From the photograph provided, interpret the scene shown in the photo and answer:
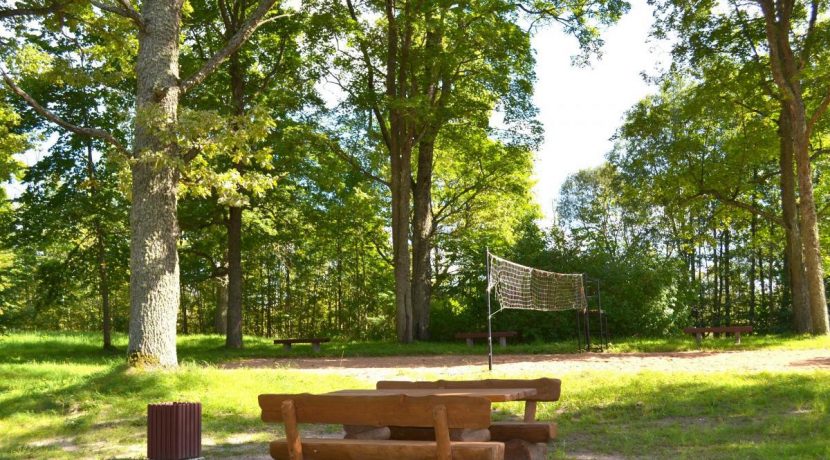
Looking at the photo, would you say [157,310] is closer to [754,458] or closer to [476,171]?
[754,458]

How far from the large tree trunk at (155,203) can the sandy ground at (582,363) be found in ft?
11.7

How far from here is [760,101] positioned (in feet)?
76.0

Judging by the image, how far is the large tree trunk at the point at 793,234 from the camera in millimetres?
20984

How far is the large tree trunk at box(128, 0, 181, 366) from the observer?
38.7 feet

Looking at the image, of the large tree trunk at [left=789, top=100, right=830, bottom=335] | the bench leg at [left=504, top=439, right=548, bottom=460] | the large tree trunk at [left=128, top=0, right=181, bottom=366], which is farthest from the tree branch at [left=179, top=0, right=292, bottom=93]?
the large tree trunk at [left=789, top=100, right=830, bottom=335]

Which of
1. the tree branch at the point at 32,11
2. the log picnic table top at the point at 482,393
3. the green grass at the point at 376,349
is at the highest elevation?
the tree branch at the point at 32,11

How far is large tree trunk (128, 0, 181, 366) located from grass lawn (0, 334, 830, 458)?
0.63 metres

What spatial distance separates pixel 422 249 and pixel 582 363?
11085 mm

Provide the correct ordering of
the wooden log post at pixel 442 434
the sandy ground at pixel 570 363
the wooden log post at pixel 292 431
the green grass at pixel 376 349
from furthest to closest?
the green grass at pixel 376 349 → the sandy ground at pixel 570 363 → the wooden log post at pixel 292 431 → the wooden log post at pixel 442 434

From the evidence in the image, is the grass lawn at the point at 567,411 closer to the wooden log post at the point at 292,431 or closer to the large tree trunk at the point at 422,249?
the wooden log post at the point at 292,431

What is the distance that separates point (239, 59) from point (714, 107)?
46.0ft

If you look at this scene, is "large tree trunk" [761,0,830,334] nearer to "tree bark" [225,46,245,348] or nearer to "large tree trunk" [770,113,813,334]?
"large tree trunk" [770,113,813,334]

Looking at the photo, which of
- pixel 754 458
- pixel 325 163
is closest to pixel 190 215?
pixel 325 163

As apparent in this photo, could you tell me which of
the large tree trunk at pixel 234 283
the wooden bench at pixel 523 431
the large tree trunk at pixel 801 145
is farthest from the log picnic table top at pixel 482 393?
the large tree trunk at pixel 801 145
